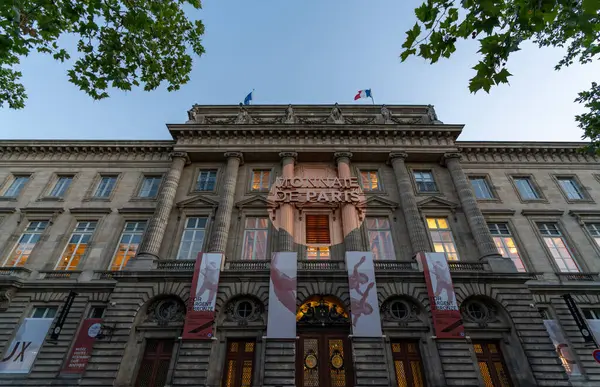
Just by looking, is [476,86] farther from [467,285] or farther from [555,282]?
[555,282]

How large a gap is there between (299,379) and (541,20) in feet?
50.0

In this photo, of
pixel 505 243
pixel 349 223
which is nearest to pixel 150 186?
pixel 349 223

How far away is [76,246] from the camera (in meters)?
19.3

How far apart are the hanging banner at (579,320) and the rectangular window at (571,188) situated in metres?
9.17

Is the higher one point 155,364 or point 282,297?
point 282,297

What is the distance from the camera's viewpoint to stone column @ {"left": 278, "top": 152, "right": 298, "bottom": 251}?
57.6ft

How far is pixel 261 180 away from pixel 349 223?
7.38m

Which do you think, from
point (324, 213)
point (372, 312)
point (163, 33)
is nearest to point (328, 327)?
point (372, 312)

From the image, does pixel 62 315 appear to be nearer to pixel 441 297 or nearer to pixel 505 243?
pixel 441 297

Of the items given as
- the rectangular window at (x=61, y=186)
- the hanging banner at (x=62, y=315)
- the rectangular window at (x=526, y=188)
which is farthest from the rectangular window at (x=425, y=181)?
the rectangular window at (x=61, y=186)

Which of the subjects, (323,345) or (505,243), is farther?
(505,243)

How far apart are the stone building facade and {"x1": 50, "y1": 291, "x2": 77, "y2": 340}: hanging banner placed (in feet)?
1.89

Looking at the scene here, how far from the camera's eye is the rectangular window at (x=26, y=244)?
61.9 feet

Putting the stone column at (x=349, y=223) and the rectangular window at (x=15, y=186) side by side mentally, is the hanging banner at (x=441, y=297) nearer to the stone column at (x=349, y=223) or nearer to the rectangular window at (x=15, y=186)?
the stone column at (x=349, y=223)
